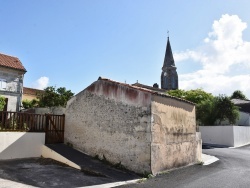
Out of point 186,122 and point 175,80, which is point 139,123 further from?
point 175,80

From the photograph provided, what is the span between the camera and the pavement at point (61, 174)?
9.38 meters

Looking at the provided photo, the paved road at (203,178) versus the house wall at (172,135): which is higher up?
the house wall at (172,135)

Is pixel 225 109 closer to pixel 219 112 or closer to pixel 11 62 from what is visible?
pixel 219 112

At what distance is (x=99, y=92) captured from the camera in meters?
13.8

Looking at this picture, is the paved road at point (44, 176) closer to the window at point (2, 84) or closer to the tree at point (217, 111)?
the window at point (2, 84)

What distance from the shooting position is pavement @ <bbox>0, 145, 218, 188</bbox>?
9375mm

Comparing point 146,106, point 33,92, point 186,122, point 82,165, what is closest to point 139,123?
point 146,106

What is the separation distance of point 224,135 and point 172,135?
1823 cm

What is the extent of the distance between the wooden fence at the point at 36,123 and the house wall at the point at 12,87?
57.8ft

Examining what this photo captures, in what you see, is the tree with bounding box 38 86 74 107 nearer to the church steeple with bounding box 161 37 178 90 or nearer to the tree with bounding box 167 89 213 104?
the tree with bounding box 167 89 213 104

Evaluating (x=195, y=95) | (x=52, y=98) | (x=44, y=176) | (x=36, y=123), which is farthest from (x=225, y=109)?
(x=44, y=176)

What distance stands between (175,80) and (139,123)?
68527mm

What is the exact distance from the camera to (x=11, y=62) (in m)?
31.7

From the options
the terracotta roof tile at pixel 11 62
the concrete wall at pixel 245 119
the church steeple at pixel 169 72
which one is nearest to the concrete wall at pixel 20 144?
the terracotta roof tile at pixel 11 62
